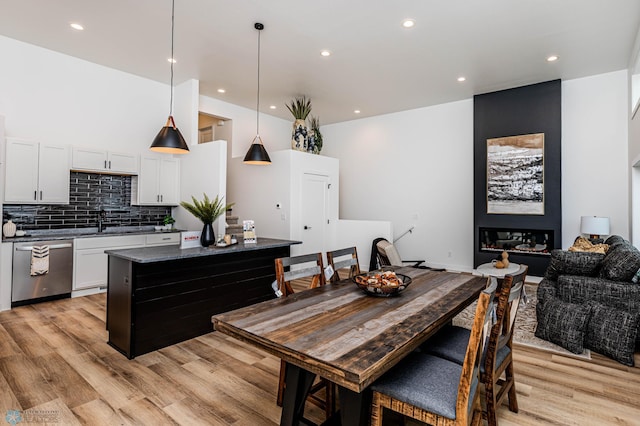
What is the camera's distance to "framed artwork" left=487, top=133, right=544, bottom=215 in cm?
567

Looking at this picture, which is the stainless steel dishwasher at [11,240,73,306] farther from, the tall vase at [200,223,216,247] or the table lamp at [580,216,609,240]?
the table lamp at [580,216,609,240]

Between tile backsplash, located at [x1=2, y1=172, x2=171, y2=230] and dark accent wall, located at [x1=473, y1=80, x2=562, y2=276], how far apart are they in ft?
19.4

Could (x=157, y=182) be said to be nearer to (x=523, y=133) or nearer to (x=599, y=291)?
(x=599, y=291)

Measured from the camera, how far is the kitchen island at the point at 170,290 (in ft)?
9.60

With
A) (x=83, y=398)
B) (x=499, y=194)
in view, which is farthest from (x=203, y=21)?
(x=499, y=194)

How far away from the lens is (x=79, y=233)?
514cm

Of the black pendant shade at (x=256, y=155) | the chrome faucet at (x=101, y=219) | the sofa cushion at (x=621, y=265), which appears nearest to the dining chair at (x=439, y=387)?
the sofa cushion at (x=621, y=265)

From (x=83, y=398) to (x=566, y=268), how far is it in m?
4.50

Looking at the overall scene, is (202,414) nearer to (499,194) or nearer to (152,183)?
(152,183)

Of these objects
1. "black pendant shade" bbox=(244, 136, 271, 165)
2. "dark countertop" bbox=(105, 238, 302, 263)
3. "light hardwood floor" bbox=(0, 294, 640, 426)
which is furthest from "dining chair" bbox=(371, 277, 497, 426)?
"black pendant shade" bbox=(244, 136, 271, 165)

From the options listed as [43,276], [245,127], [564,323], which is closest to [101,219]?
[43,276]

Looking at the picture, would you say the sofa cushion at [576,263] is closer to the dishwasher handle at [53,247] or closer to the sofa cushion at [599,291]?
the sofa cushion at [599,291]

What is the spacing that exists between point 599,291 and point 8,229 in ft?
22.1

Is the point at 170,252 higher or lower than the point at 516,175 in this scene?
lower
